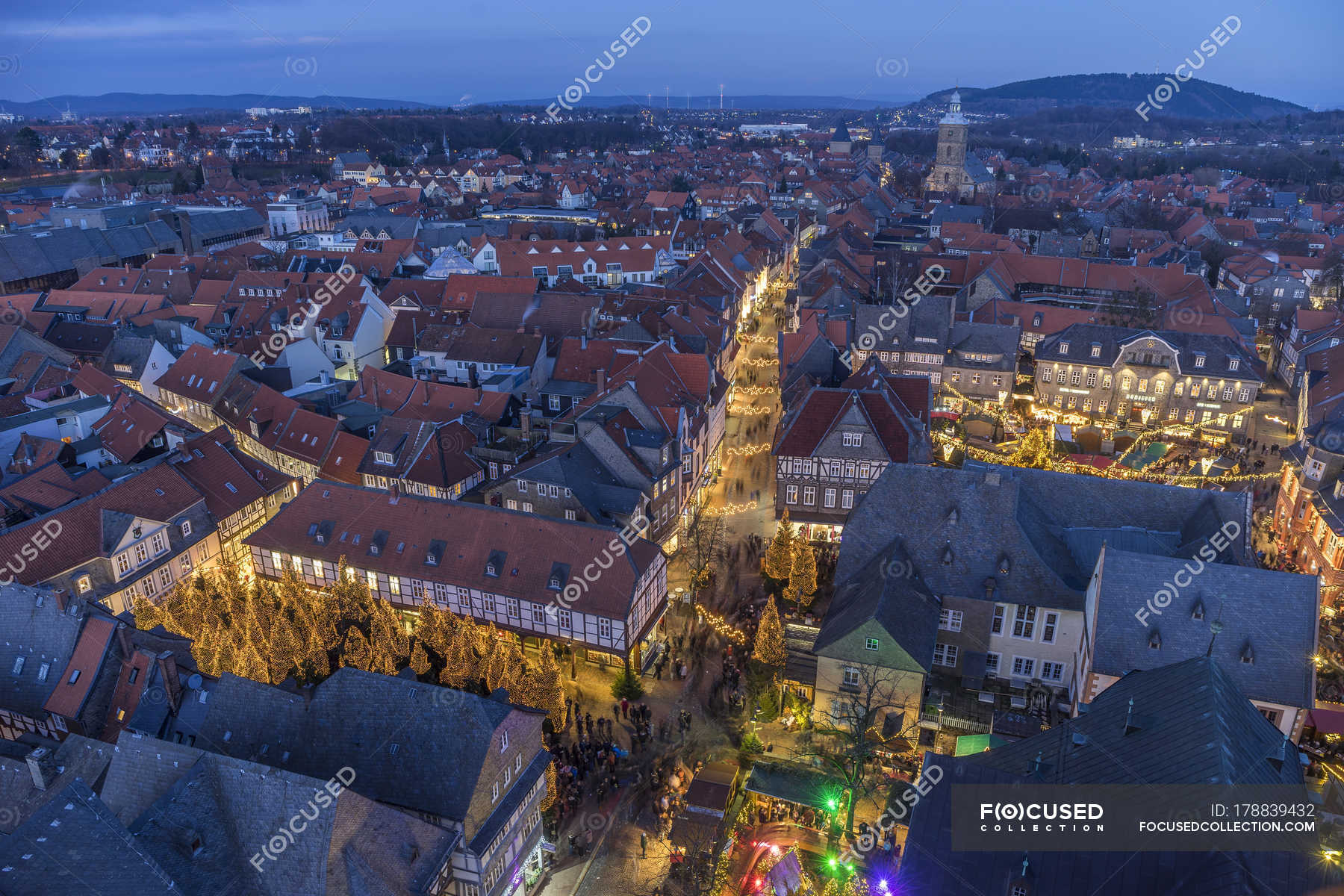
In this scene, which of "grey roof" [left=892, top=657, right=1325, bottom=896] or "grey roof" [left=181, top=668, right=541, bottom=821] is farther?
"grey roof" [left=181, top=668, right=541, bottom=821]

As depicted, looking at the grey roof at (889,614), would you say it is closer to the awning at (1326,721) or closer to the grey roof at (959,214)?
the awning at (1326,721)

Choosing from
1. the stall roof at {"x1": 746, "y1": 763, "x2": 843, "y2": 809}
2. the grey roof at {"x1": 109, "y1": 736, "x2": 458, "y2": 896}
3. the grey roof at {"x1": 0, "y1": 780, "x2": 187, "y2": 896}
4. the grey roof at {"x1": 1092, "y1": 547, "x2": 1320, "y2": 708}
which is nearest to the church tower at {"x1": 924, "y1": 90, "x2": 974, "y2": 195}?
the grey roof at {"x1": 1092, "y1": 547, "x2": 1320, "y2": 708}

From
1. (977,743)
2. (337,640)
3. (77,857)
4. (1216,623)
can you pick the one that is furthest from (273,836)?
(1216,623)

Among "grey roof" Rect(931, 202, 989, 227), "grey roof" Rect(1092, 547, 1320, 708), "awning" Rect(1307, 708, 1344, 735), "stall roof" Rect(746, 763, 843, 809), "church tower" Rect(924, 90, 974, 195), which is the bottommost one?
"stall roof" Rect(746, 763, 843, 809)

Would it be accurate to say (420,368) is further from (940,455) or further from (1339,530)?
(1339,530)

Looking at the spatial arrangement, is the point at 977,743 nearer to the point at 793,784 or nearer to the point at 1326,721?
the point at 793,784

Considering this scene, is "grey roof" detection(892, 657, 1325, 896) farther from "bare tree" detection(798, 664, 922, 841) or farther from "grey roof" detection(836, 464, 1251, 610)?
"grey roof" detection(836, 464, 1251, 610)

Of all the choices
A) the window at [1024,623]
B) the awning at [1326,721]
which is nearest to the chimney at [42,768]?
the window at [1024,623]
